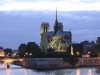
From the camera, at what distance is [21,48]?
409ft

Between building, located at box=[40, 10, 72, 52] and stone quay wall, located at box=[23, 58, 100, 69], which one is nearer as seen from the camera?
stone quay wall, located at box=[23, 58, 100, 69]

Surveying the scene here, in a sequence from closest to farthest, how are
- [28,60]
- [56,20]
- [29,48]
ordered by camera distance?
1. [28,60]
2. [29,48]
3. [56,20]

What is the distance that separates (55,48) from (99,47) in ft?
93.4

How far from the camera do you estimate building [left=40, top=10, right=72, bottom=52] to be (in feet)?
363

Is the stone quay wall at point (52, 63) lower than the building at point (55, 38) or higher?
lower

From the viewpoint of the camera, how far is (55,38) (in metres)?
114

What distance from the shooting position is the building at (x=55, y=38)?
110519 millimetres

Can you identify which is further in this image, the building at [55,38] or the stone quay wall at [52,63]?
the building at [55,38]

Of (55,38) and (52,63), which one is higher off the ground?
(55,38)

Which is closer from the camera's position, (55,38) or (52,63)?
(52,63)

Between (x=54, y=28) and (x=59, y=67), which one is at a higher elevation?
(x=54, y=28)

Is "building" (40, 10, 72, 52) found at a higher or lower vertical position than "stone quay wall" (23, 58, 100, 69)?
higher

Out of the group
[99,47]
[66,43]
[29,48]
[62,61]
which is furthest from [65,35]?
[62,61]

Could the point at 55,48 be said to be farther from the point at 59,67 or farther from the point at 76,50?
the point at 59,67
